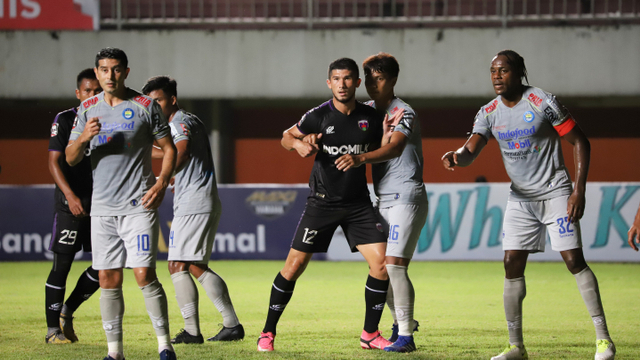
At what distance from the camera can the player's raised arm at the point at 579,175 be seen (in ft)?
16.5

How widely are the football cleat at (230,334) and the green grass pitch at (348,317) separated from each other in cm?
10

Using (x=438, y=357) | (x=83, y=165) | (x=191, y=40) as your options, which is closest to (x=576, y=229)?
(x=438, y=357)

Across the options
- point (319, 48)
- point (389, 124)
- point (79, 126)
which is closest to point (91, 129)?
point (79, 126)

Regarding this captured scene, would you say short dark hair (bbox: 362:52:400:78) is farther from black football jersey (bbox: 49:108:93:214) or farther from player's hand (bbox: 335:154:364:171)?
black football jersey (bbox: 49:108:93:214)

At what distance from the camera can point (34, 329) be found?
657 centimetres

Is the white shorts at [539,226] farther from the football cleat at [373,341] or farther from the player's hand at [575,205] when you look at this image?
the football cleat at [373,341]

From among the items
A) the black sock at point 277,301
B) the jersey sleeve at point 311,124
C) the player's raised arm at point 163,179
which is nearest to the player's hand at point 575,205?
the jersey sleeve at point 311,124

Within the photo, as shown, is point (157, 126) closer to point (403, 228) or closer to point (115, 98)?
point (115, 98)

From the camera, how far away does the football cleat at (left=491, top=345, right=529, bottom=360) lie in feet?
16.4


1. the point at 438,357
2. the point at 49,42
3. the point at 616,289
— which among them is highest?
the point at 49,42

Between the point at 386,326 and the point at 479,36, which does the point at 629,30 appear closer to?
the point at 479,36

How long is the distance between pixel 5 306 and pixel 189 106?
10.2 meters

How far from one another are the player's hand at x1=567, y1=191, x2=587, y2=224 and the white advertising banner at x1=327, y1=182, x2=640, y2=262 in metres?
7.88

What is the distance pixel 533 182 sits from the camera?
5242 mm
